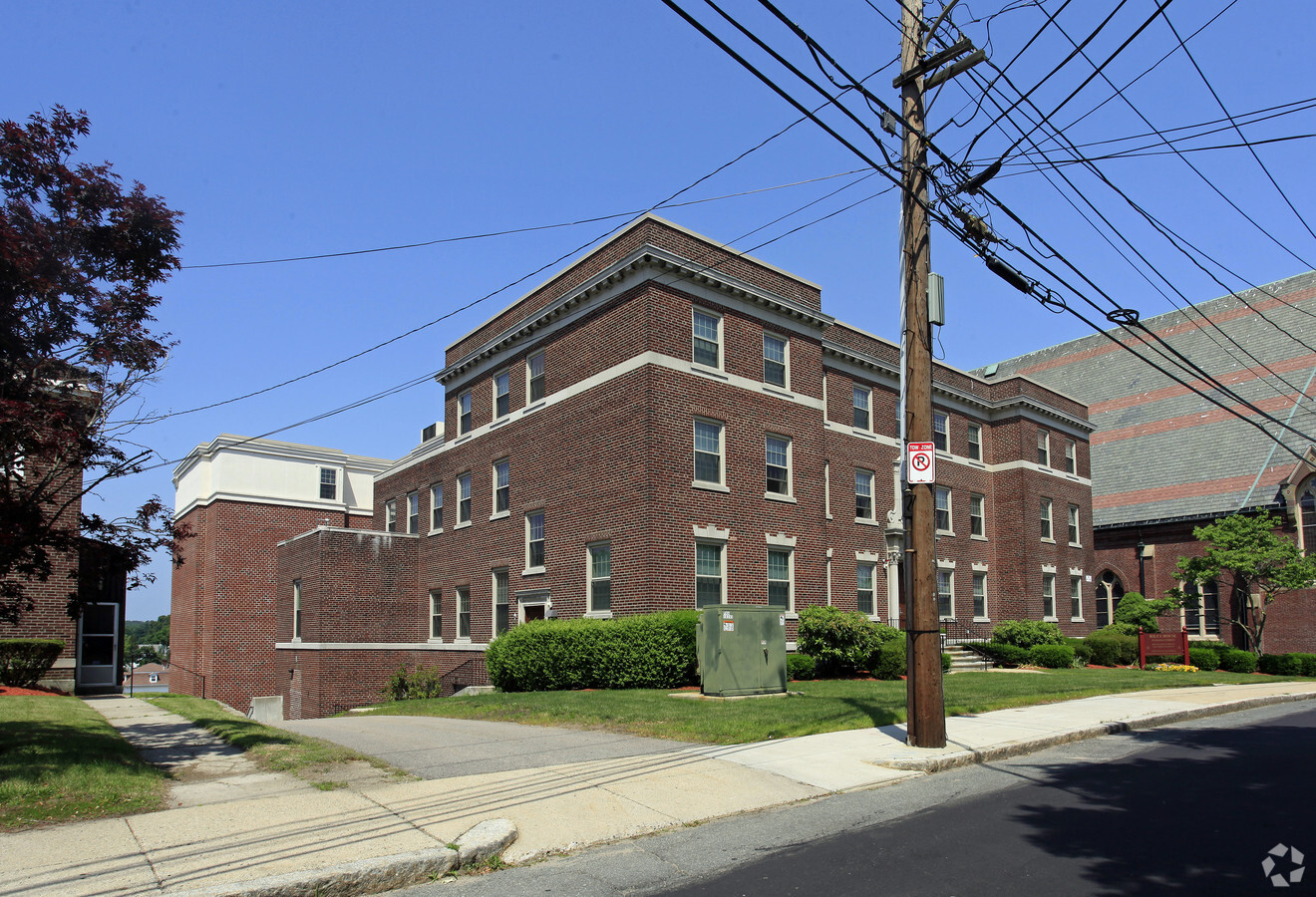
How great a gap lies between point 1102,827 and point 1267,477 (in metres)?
38.5

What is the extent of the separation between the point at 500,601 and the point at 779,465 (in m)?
9.41

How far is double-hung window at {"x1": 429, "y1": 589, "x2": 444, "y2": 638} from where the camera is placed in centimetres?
3145

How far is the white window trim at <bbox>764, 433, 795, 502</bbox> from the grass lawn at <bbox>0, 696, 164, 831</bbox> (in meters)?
16.5

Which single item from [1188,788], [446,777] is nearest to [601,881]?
[446,777]

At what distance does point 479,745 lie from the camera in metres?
12.1

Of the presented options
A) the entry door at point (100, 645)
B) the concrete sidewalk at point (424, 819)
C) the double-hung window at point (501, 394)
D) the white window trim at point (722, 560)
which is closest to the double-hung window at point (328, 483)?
the entry door at point (100, 645)

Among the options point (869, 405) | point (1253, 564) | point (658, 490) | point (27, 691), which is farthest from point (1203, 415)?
point (27, 691)

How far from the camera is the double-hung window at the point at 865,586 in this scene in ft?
93.6

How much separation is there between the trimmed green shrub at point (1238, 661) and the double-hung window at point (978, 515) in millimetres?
8779

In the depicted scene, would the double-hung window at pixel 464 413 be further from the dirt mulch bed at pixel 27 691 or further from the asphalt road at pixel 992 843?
the asphalt road at pixel 992 843

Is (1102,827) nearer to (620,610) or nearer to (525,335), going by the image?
(620,610)

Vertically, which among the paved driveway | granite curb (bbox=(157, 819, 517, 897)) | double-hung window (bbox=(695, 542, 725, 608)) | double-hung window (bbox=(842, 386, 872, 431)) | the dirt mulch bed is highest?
double-hung window (bbox=(842, 386, 872, 431))

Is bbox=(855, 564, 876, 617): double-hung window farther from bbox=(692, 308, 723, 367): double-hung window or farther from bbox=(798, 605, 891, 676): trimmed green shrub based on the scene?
bbox=(692, 308, 723, 367): double-hung window

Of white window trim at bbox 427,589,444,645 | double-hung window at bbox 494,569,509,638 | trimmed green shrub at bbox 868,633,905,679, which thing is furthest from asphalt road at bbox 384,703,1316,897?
white window trim at bbox 427,589,444,645
